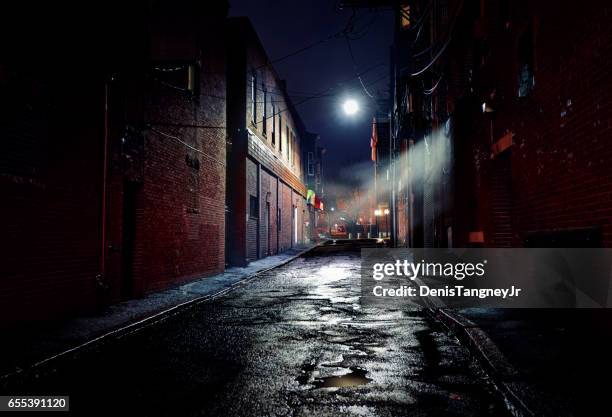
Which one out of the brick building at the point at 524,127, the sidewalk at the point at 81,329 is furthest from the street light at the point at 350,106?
the sidewalk at the point at 81,329

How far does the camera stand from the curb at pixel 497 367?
368 cm

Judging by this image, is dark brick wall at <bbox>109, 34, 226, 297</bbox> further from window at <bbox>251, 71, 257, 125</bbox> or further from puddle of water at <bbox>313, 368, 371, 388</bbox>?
puddle of water at <bbox>313, 368, 371, 388</bbox>

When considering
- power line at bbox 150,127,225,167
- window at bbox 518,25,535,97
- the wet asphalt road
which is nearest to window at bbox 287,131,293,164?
power line at bbox 150,127,225,167

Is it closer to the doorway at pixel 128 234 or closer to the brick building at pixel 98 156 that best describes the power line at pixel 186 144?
the brick building at pixel 98 156

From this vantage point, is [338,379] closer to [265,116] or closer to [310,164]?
[265,116]

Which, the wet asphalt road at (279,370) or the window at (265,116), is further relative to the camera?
the window at (265,116)

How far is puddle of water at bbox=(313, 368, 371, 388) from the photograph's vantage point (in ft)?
14.7

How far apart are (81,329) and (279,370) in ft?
11.8

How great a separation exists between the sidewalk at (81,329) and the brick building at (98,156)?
36cm

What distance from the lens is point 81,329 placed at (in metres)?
7.00

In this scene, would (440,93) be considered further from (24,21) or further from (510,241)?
(24,21)

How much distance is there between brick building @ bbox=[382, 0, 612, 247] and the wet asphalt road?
2388 millimetres

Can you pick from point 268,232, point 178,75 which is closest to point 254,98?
point 268,232

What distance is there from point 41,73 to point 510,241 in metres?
8.67
